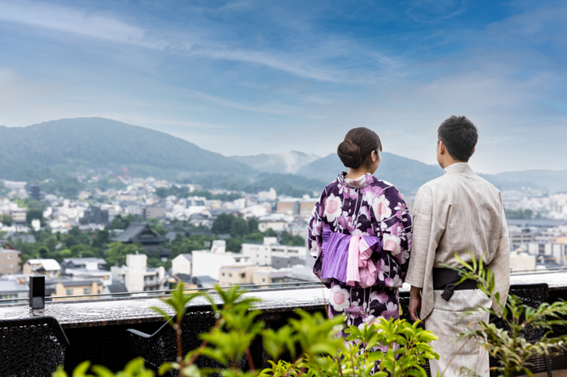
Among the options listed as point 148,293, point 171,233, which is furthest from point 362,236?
point 171,233

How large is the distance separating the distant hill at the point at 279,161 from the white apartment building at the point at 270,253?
22.9m

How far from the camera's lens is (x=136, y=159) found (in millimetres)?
68062

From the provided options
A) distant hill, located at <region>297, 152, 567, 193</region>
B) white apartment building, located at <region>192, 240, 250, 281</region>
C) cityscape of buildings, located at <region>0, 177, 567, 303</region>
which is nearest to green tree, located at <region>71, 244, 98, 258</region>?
cityscape of buildings, located at <region>0, 177, 567, 303</region>

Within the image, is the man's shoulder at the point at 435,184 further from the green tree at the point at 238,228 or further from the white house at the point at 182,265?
the green tree at the point at 238,228

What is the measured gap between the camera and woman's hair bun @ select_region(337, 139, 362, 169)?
1969 millimetres

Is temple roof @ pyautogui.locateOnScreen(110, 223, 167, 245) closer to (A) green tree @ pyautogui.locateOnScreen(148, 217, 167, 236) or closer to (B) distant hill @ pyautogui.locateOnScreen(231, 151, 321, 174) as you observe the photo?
(A) green tree @ pyautogui.locateOnScreen(148, 217, 167, 236)

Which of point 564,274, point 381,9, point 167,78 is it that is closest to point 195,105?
point 167,78

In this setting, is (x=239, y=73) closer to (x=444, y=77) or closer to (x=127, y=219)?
(x=444, y=77)

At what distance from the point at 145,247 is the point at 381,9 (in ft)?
130

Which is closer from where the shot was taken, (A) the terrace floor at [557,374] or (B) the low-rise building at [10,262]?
(A) the terrace floor at [557,374]

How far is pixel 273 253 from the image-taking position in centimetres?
2973

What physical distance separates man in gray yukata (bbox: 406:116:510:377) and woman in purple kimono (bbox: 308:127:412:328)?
84 millimetres

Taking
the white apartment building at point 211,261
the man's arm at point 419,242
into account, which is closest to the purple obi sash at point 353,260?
the man's arm at point 419,242

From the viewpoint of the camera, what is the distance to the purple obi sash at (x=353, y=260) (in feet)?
6.17
